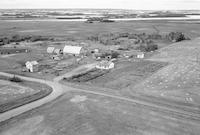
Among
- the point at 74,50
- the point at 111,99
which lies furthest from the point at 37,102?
the point at 74,50

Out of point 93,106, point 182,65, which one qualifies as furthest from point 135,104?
point 182,65

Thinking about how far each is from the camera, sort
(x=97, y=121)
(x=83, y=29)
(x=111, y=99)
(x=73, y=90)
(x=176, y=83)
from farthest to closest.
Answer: (x=83, y=29), (x=176, y=83), (x=73, y=90), (x=111, y=99), (x=97, y=121)

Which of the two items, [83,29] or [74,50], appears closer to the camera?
[74,50]

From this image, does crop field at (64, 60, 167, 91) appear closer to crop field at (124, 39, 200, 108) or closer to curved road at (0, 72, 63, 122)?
crop field at (124, 39, 200, 108)

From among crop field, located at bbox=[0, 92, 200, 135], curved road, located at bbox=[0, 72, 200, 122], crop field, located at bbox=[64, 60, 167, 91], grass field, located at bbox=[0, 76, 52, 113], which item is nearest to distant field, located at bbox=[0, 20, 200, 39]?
crop field, located at bbox=[64, 60, 167, 91]

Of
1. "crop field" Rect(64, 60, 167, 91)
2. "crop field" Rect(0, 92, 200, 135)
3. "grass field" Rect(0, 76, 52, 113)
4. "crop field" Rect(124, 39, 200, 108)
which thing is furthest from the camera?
"crop field" Rect(64, 60, 167, 91)

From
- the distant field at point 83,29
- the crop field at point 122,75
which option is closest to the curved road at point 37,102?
the crop field at point 122,75

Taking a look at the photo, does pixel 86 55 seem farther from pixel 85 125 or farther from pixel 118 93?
pixel 85 125

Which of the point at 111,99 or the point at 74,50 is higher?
the point at 74,50

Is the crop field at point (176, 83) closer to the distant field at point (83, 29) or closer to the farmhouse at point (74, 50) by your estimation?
the farmhouse at point (74, 50)

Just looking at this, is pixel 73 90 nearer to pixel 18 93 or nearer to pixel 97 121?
pixel 18 93

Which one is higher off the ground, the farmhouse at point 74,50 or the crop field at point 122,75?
the farmhouse at point 74,50
